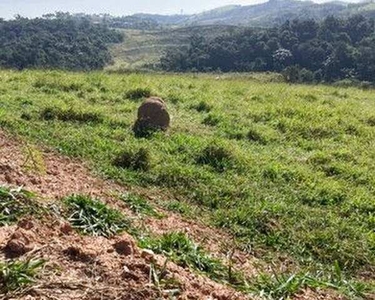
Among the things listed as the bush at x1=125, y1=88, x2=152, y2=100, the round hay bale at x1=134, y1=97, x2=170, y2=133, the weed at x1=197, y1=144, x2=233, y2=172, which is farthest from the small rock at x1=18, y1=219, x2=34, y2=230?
the bush at x1=125, y1=88, x2=152, y2=100

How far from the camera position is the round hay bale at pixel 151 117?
1209 centimetres

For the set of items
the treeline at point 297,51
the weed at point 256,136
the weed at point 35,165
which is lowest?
the treeline at point 297,51

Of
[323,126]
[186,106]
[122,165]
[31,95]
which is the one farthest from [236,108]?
[122,165]

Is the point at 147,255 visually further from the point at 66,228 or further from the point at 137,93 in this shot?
the point at 137,93

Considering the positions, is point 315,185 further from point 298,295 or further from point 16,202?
point 16,202

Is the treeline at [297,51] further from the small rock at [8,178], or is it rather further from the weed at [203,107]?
the small rock at [8,178]

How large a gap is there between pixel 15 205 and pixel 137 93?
1174 centimetres

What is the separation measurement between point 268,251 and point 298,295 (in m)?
2.14

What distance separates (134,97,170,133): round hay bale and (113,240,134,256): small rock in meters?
7.49

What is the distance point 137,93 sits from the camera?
54.1 feet

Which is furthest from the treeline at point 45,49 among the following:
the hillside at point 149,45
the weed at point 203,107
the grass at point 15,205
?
the grass at point 15,205

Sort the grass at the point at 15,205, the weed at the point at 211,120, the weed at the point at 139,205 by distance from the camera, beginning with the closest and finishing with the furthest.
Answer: the grass at the point at 15,205, the weed at the point at 139,205, the weed at the point at 211,120

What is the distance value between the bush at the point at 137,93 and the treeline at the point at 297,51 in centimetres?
3496

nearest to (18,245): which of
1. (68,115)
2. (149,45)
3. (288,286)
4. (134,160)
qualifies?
(288,286)
